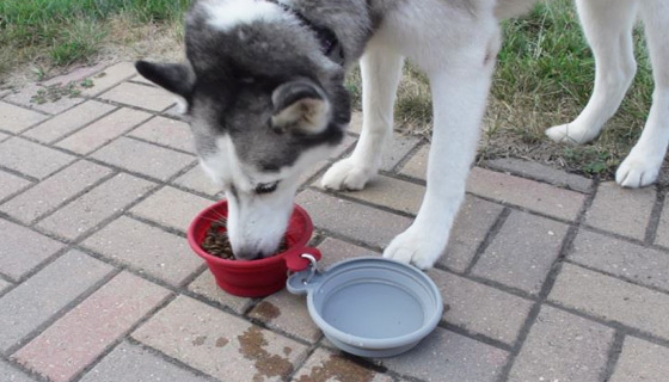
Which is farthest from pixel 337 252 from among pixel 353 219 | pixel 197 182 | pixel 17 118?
pixel 17 118

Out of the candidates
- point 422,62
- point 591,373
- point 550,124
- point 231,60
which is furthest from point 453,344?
point 550,124

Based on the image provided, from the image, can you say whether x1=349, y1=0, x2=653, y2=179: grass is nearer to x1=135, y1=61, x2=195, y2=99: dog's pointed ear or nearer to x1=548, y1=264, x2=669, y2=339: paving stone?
x1=548, y1=264, x2=669, y2=339: paving stone

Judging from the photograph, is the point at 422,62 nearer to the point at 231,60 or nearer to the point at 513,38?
the point at 231,60

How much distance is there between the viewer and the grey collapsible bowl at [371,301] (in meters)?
2.02

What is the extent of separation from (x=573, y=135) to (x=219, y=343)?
1984 mm

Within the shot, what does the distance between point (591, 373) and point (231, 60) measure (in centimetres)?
141

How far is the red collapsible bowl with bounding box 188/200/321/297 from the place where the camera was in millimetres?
2178

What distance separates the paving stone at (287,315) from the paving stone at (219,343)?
0.14 feet

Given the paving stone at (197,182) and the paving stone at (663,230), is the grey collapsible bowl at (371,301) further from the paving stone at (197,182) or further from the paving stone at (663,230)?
the paving stone at (663,230)

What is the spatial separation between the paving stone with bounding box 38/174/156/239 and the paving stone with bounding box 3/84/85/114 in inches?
36.2

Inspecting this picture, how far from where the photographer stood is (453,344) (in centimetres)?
209

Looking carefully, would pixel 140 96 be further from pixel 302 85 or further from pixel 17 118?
pixel 302 85

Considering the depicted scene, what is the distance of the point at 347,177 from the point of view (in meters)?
2.88

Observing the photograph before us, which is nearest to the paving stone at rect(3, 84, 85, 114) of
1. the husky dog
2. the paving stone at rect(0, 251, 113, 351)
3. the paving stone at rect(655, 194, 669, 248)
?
the paving stone at rect(0, 251, 113, 351)
